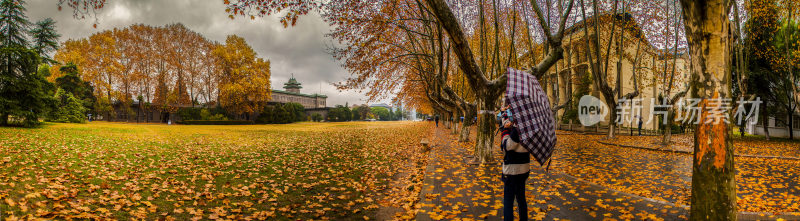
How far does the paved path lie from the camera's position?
4.43 metres

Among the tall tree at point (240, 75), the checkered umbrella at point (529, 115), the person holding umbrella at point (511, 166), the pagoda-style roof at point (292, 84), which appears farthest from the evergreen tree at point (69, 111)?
the pagoda-style roof at point (292, 84)

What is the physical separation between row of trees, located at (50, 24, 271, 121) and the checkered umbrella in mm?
38235

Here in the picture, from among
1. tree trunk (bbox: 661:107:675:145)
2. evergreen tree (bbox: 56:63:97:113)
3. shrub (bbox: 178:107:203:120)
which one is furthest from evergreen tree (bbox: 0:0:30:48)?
tree trunk (bbox: 661:107:675:145)

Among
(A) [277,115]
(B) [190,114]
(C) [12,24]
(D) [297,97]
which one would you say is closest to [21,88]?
(C) [12,24]

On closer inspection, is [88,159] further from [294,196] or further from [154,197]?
[294,196]

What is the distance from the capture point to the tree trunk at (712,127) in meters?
3.26

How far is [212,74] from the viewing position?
3825 cm

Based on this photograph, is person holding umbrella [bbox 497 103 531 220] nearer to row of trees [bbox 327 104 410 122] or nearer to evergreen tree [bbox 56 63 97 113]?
evergreen tree [bbox 56 63 97 113]

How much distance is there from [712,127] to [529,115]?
5.96 feet

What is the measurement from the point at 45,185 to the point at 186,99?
3827 cm

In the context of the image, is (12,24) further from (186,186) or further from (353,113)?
(353,113)

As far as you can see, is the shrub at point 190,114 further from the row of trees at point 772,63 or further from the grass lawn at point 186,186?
the row of trees at point 772,63

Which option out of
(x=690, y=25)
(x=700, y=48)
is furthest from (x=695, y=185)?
(x=690, y=25)

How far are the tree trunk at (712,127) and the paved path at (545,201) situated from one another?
1063 millimetres
